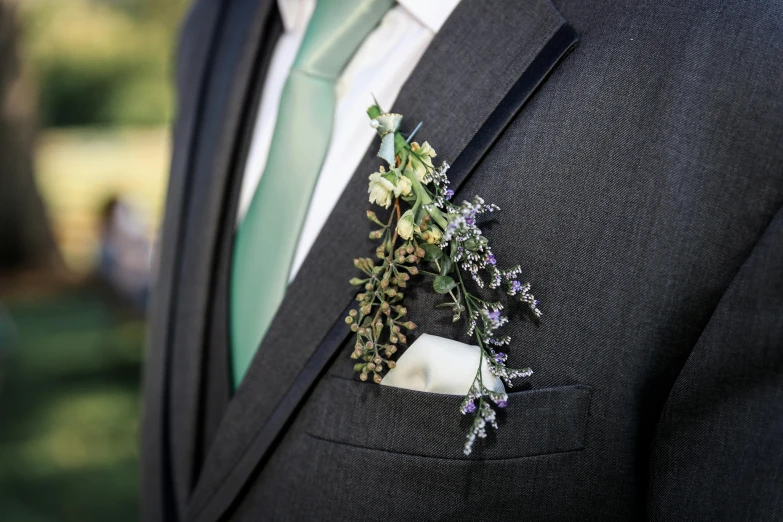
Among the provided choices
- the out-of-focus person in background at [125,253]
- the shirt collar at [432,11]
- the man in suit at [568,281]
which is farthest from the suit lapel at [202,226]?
the out-of-focus person in background at [125,253]

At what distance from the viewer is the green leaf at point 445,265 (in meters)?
0.98

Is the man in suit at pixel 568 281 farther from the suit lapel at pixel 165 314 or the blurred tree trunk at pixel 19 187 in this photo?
the blurred tree trunk at pixel 19 187

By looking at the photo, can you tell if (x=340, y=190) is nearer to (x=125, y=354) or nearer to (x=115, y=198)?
(x=125, y=354)

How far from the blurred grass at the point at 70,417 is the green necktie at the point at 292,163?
2.64 metres

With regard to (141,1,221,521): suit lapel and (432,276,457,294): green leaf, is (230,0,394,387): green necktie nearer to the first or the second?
(141,1,221,521): suit lapel

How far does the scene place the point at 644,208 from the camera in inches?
39.1

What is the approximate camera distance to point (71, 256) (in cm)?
804

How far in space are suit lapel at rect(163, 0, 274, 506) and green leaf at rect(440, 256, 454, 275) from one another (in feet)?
1.75

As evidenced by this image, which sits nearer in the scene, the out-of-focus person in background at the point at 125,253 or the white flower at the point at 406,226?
the white flower at the point at 406,226

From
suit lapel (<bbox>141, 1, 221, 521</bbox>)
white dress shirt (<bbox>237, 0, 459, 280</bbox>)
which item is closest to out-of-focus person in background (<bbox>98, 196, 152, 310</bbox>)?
suit lapel (<bbox>141, 1, 221, 521</bbox>)

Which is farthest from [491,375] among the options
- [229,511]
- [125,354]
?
[125,354]

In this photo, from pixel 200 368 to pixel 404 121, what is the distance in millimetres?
590

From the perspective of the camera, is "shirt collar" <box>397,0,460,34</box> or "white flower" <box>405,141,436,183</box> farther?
"shirt collar" <box>397,0,460,34</box>

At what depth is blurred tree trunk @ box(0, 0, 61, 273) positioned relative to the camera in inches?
278
